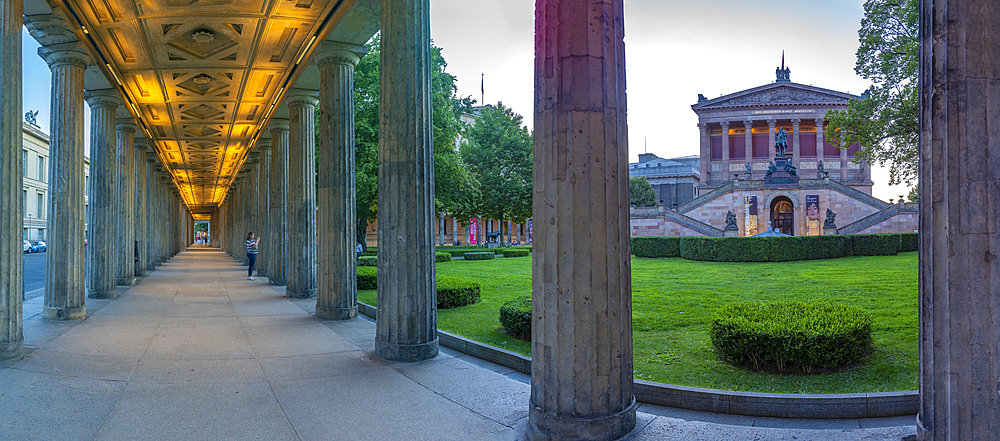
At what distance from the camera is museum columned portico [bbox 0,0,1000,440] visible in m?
3.20

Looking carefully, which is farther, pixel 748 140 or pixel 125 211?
pixel 748 140

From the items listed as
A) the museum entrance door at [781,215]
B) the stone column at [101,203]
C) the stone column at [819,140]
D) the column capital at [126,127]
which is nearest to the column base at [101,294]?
the stone column at [101,203]

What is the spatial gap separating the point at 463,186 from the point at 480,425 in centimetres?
2312

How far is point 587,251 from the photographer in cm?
409

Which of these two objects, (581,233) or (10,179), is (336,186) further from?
(581,233)

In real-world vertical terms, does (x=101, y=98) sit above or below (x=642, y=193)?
below

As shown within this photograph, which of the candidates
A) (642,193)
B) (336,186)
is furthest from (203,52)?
(642,193)

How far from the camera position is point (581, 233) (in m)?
4.09

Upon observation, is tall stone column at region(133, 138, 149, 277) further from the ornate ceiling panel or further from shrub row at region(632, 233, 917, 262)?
shrub row at region(632, 233, 917, 262)

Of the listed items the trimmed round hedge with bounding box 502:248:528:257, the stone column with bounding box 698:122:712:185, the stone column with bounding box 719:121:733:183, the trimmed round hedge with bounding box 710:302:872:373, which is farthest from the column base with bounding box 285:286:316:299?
the stone column with bounding box 719:121:733:183

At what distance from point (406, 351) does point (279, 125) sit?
38.4ft

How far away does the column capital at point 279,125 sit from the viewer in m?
16.4

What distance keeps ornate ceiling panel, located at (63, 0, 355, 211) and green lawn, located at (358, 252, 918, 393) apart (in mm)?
6176

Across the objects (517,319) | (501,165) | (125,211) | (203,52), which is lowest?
(517,319)
